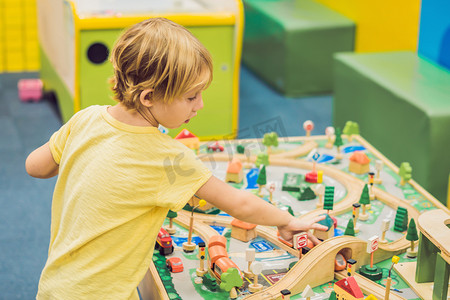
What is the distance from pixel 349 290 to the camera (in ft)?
4.14

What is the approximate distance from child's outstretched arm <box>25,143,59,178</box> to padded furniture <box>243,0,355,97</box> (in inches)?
104

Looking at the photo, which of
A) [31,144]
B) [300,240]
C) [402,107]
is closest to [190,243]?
[300,240]

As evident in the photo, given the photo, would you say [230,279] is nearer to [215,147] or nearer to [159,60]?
[159,60]

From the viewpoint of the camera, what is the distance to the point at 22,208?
106 inches

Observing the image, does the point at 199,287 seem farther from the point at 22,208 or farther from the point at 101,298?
the point at 22,208

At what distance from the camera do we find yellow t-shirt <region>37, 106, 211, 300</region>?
1160 mm

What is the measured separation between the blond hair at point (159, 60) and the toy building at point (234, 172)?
0.77 metres

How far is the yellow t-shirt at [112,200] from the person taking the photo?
1160 millimetres

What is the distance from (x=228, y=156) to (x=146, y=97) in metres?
0.94

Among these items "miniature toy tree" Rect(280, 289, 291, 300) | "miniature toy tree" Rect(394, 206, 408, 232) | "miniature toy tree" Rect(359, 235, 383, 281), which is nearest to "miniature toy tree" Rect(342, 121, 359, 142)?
"miniature toy tree" Rect(394, 206, 408, 232)

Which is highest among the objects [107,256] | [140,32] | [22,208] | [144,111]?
[140,32]

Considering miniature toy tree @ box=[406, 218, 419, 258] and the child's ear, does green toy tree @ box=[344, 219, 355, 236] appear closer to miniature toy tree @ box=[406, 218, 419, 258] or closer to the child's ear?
miniature toy tree @ box=[406, 218, 419, 258]

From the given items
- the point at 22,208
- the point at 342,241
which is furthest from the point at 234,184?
the point at 22,208

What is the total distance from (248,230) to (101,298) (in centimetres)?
48
